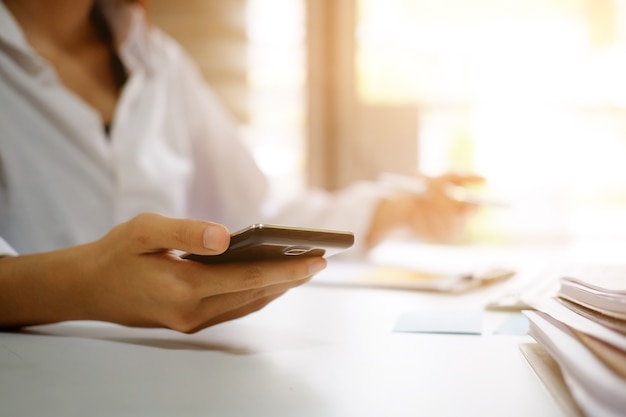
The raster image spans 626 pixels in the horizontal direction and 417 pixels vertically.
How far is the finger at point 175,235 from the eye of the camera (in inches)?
19.4

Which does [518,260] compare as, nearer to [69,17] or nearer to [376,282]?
[376,282]

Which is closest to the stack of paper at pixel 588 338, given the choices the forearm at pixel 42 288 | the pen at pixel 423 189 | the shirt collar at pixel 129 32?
the forearm at pixel 42 288

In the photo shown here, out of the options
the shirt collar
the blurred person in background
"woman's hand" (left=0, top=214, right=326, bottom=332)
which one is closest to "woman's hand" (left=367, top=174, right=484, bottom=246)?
the blurred person in background

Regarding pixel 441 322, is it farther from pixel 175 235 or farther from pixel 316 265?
pixel 175 235

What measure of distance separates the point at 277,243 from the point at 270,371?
0.10 m

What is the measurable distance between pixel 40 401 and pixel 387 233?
85 cm

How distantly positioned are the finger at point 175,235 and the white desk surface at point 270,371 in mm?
87

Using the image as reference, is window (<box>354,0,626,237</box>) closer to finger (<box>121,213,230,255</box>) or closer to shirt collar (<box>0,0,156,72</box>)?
shirt collar (<box>0,0,156,72</box>)

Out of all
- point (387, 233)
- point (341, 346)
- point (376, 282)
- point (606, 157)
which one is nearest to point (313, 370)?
point (341, 346)

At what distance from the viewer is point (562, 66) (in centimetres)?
168

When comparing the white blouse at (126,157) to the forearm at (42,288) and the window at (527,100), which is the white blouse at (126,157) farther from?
the window at (527,100)

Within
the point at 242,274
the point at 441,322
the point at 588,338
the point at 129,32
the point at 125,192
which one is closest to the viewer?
the point at 588,338

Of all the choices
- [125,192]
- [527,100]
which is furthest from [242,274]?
[527,100]

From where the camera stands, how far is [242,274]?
53 cm
